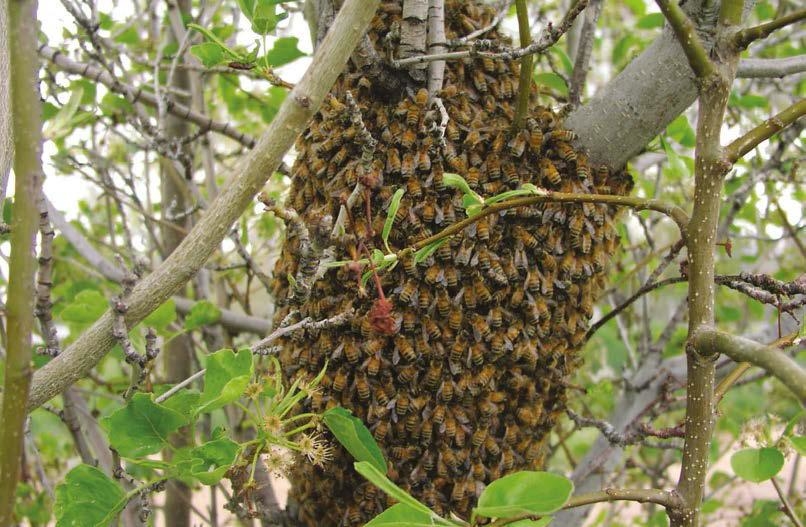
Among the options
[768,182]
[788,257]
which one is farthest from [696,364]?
[788,257]

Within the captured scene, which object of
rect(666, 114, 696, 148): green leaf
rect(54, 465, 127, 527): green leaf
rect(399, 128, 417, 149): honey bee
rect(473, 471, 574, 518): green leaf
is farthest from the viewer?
rect(666, 114, 696, 148): green leaf

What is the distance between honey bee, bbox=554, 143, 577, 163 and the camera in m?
1.31

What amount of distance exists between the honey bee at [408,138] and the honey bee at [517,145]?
0.18 metres

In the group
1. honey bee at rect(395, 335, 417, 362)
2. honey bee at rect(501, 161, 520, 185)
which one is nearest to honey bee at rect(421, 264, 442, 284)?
honey bee at rect(395, 335, 417, 362)

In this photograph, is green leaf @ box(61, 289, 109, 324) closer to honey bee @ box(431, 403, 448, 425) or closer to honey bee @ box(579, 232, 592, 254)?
honey bee @ box(431, 403, 448, 425)

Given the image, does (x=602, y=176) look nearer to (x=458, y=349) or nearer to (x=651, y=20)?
(x=458, y=349)

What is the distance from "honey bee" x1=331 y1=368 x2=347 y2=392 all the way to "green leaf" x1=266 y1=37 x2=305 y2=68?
634 mm

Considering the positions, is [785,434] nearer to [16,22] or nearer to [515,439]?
[515,439]

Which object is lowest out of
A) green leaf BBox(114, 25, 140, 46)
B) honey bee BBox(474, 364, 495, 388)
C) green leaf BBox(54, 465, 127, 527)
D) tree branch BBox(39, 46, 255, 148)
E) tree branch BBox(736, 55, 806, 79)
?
green leaf BBox(54, 465, 127, 527)

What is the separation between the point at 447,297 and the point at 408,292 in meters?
0.07

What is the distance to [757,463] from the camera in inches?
48.7

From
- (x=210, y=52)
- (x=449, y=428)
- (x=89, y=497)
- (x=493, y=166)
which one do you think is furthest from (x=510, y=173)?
(x=89, y=497)

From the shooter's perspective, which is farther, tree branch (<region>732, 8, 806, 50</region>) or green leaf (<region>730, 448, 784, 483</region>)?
green leaf (<region>730, 448, 784, 483</region>)

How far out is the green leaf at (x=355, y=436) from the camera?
1.04 meters
